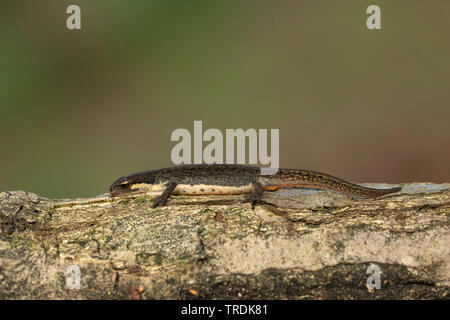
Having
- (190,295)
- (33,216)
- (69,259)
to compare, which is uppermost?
(33,216)

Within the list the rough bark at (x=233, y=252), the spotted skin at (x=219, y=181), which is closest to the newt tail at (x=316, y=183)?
the spotted skin at (x=219, y=181)

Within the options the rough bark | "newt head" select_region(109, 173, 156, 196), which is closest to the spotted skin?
"newt head" select_region(109, 173, 156, 196)

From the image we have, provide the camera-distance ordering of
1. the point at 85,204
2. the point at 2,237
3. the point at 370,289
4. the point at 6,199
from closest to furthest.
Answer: the point at 370,289
the point at 2,237
the point at 6,199
the point at 85,204

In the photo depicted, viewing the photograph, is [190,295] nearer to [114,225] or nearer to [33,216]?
[114,225]

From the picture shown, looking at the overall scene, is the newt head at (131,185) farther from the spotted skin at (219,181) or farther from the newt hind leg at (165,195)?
the newt hind leg at (165,195)

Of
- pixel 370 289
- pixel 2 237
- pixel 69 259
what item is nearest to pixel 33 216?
pixel 2 237

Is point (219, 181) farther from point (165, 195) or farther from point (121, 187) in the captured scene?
point (121, 187)

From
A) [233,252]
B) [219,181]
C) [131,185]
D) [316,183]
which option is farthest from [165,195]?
[316,183]

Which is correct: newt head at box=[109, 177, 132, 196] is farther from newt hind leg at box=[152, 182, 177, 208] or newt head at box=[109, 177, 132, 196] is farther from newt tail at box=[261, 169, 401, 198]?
newt tail at box=[261, 169, 401, 198]

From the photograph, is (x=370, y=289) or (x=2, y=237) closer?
(x=370, y=289)
